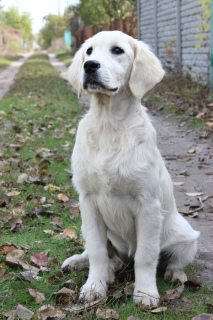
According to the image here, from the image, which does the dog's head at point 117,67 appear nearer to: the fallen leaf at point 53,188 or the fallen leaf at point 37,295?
the fallen leaf at point 37,295

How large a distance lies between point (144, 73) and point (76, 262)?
1417 millimetres

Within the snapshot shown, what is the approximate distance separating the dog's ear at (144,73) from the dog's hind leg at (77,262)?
1.21 m

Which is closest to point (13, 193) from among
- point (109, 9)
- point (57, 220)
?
point (57, 220)

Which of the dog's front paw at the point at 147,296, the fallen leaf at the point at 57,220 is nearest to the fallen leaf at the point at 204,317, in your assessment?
the dog's front paw at the point at 147,296

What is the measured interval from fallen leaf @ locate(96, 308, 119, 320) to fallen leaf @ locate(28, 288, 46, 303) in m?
0.37

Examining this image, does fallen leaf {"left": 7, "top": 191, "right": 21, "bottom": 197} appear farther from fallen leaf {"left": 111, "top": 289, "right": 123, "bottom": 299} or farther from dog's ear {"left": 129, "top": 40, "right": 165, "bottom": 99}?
dog's ear {"left": 129, "top": 40, "right": 165, "bottom": 99}

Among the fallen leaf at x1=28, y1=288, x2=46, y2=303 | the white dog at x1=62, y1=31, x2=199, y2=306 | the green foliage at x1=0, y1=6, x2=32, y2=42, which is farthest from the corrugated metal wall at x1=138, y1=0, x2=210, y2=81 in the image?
the green foliage at x1=0, y1=6, x2=32, y2=42

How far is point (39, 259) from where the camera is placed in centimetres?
295

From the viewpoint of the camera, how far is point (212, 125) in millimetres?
6820

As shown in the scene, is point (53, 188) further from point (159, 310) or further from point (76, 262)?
point (159, 310)

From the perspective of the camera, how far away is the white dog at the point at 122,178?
2.52 meters

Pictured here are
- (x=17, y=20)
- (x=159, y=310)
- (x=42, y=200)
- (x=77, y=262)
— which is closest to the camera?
(x=159, y=310)

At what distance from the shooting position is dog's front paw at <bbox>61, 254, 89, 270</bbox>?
289 cm

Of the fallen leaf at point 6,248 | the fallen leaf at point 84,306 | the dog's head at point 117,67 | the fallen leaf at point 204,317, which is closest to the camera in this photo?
the fallen leaf at point 204,317
